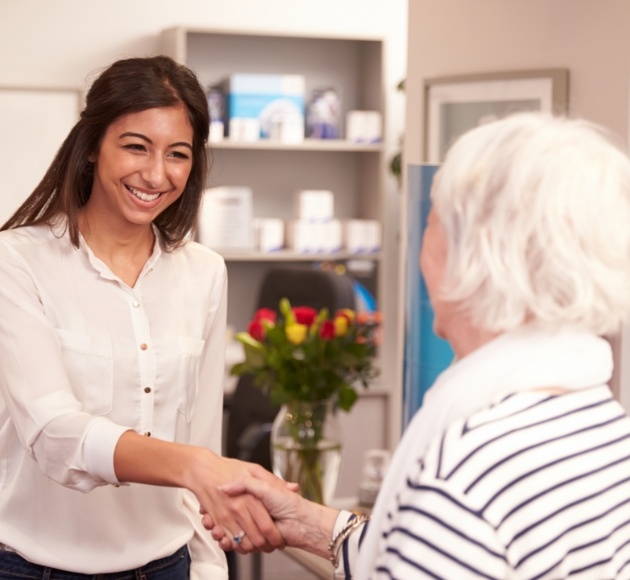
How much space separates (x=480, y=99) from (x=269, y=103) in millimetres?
3068

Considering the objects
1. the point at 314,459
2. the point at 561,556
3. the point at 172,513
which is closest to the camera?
the point at 561,556

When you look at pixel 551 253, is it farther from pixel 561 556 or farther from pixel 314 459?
pixel 314 459

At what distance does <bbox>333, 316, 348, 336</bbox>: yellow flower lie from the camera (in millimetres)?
3007

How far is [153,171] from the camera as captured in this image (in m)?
1.90

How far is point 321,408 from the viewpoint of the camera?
2922 mm

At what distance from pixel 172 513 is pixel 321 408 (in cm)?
102

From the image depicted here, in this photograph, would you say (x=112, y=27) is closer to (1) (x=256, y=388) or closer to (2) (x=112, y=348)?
(1) (x=256, y=388)

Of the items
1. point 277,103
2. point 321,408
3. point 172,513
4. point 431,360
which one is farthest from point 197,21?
point 172,513

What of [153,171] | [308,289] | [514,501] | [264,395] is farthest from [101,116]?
[308,289]

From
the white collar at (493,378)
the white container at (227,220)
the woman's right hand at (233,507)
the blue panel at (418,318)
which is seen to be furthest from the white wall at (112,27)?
the white collar at (493,378)

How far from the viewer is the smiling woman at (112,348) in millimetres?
1729

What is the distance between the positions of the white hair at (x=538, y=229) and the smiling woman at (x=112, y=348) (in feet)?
2.14

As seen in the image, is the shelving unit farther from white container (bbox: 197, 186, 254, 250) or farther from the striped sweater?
the striped sweater

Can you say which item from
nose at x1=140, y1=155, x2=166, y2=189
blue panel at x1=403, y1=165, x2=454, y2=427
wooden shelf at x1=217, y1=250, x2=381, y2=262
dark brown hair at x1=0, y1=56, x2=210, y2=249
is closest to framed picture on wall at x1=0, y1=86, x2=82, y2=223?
wooden shelf at x1=217, y1=250, x2=381, y2=262
